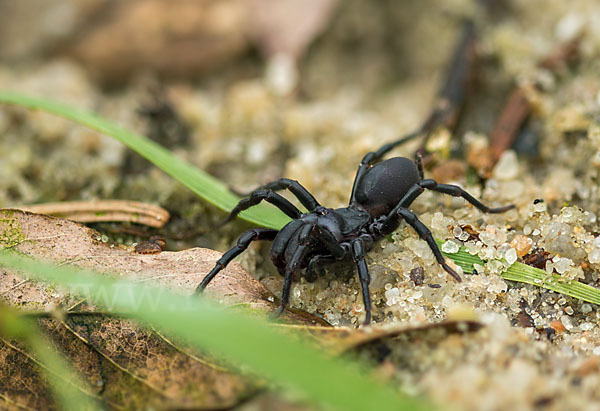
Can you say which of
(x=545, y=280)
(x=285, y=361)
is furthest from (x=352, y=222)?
(x=285, y=361)

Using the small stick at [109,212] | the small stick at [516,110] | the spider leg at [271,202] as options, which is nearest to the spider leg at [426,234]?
the spider leg at [271,202]

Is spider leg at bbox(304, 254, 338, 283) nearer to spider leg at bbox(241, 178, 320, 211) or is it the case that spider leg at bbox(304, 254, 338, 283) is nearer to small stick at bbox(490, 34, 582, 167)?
spider leg at bbox(241, 178, 320, 211)

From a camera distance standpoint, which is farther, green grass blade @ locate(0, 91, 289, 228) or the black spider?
green grass blade @ locate(0, 91, 289, 228)

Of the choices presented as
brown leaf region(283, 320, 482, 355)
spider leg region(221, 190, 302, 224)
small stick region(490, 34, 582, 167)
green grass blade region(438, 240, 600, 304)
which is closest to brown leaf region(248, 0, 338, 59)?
small stick region(490, 34, 582, 167)

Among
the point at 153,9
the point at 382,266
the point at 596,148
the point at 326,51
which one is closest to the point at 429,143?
the point at 596,148

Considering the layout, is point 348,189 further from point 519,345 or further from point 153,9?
point 153,9

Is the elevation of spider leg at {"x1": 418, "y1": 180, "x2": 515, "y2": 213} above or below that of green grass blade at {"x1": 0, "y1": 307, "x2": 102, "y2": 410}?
above
